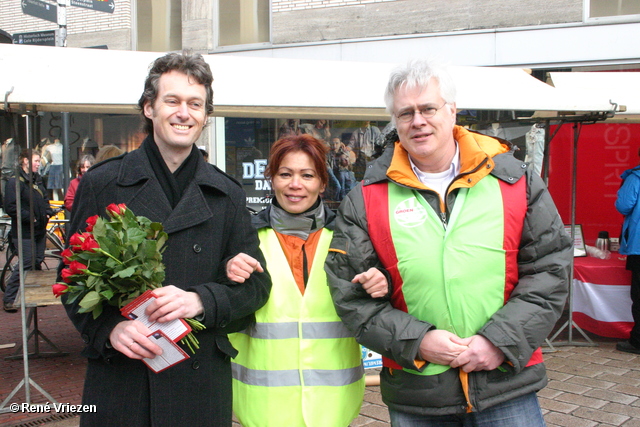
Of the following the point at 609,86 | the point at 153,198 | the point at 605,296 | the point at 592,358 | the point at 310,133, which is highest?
the point at 609,86

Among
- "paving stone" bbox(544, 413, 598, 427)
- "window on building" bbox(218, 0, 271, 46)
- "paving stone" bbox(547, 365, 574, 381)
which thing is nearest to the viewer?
"paving stone" bbox(544, 413, 598, 427)

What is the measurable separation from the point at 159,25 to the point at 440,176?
40.6ft

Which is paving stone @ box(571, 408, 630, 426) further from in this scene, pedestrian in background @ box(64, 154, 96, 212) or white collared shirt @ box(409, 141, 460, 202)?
pedestrian in background @ box(64, 154, 96, 212)

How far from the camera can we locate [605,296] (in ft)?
21.2

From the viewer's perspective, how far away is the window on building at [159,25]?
524 inches

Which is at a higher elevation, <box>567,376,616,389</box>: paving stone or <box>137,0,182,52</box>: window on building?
<box>137,0,182,52</box>: window on building

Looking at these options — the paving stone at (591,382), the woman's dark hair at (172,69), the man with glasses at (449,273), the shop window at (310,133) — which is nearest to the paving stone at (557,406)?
the paving stone at (591,382)

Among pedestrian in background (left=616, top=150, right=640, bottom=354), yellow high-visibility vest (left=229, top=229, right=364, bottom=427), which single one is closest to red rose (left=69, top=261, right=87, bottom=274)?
yellow high-visibility vest (left=229, top=229, right=364, bottom=427)

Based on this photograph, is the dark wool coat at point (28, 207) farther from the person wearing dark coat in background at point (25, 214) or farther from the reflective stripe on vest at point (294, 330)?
the reflective stripe on vest at point (294, 330)

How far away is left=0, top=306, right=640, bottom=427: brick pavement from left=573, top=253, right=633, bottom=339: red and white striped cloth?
0.18 metres

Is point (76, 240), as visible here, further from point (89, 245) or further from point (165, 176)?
point (165, 176)

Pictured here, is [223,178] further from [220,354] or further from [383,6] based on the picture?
[383,6]

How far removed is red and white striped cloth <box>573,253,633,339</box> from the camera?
640 cm

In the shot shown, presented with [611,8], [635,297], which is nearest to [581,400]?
[635,297]
